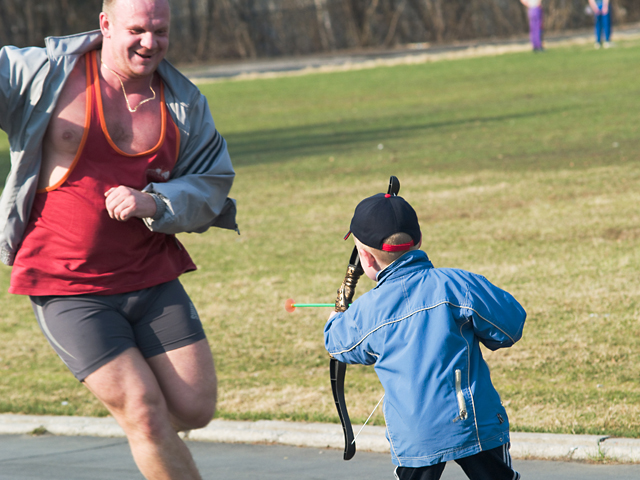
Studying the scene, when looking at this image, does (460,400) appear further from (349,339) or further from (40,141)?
(40,141)

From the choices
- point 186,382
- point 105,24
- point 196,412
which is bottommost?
point 196,412

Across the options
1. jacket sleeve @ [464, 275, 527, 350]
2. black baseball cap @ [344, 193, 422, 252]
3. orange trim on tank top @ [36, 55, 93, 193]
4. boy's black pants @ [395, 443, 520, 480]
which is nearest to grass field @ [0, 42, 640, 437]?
boy's black pants @ [395, 443, 520, 480]

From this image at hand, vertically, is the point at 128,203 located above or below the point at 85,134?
below

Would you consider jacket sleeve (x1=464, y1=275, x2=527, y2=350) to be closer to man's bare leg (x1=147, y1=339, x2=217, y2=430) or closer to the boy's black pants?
the boy's black pants

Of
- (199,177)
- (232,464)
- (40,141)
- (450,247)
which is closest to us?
(40,141)

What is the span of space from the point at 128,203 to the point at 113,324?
50 centimetres

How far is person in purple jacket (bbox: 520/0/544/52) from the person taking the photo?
111 feet

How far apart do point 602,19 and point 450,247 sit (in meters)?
26.4

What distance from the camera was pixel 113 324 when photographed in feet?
12.5

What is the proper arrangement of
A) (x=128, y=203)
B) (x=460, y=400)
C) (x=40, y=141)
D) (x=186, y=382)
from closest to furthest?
(x=460, y=400) → (x=128, y=203) → (x=40, y=141) → (x=186, y=382)

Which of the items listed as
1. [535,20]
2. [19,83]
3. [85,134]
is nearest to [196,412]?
[85,134]

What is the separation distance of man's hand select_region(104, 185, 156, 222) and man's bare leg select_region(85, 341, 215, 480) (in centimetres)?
54

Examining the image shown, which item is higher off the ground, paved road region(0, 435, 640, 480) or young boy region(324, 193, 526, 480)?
young boy region(324, 193, 526, 480)

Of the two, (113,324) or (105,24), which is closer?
(113,324)
